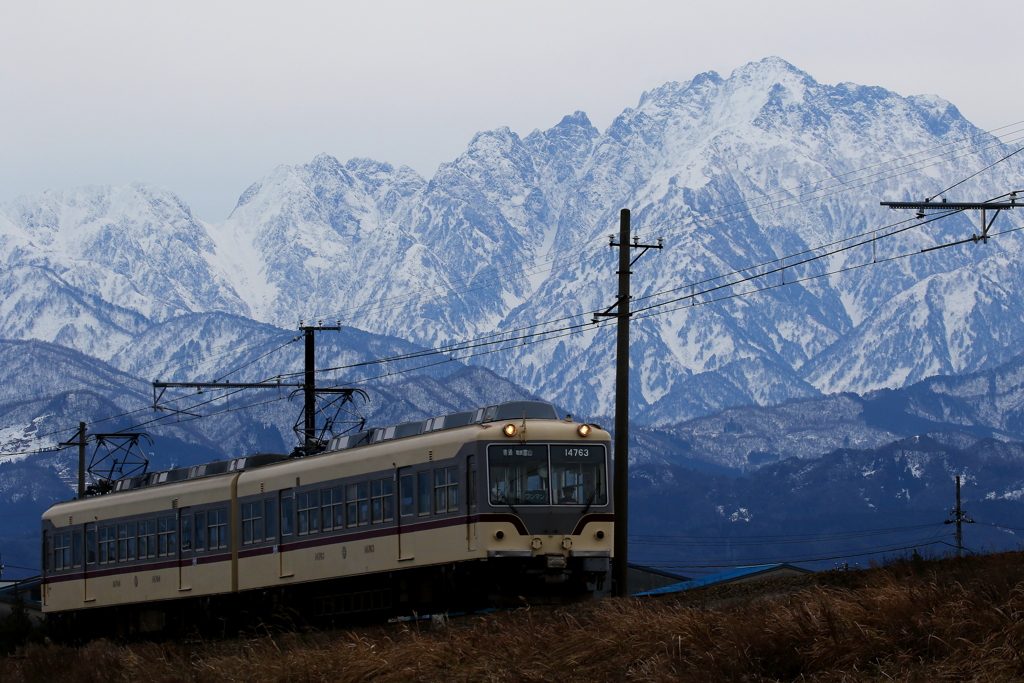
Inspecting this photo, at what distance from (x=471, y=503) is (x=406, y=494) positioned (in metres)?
2.03

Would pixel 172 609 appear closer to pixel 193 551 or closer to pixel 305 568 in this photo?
pixel 193 551

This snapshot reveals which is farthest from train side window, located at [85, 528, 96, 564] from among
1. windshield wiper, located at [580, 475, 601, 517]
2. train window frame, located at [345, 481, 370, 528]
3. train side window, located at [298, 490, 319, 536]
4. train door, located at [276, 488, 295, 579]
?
windshield wiper, located at [580, 475, 601, 517]

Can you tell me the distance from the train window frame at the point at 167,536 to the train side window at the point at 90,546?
11.8 ft

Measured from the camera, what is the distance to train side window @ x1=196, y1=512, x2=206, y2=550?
30.9 meters

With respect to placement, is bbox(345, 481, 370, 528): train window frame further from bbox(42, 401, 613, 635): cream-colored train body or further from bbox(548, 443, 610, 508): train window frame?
bbox(548, 443, 610, 508): train window frame

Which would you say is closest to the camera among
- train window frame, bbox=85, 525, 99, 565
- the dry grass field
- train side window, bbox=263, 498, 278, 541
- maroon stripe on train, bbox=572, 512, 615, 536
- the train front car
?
the dry grass field

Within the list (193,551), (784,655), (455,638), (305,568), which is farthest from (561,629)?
(193,551)

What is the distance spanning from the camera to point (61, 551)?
37.1 m

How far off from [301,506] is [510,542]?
641 cm

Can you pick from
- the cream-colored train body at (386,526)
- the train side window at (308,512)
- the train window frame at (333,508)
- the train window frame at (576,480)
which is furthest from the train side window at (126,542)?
the train window frame at (576,480)

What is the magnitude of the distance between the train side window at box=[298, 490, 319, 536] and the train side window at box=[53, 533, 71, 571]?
1159cm

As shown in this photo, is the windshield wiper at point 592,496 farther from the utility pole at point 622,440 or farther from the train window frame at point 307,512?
the train window frame at point 307,512

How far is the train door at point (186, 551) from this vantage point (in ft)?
102

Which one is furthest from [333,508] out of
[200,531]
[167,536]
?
[167,536]
